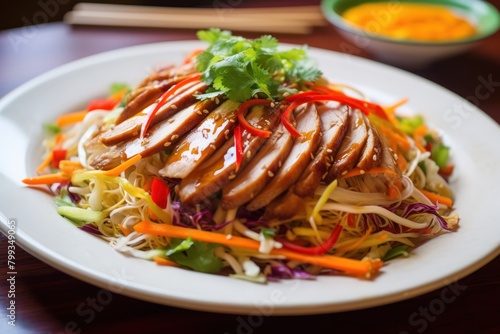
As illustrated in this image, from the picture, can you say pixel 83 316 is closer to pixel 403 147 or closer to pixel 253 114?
pixel 253 114

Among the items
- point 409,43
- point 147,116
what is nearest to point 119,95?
point 147,116

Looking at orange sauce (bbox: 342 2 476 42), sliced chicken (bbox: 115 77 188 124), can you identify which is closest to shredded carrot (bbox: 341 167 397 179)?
sliced chicken (bbox: 115 77 188 124)

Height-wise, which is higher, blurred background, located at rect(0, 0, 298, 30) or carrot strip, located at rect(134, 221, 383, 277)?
carrot strip, located at rect(134, 221, 383, 277)

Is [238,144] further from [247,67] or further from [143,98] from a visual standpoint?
[143,98]

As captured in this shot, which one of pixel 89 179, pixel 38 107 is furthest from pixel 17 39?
pixel 89 179

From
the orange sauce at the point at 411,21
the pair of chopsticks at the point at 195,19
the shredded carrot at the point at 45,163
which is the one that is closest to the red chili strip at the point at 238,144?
the shredded carrot at the point at 45,163

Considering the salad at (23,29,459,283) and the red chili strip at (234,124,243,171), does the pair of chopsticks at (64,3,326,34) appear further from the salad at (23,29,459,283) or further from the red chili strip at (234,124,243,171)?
the red chili strip at (234,124,243,171)

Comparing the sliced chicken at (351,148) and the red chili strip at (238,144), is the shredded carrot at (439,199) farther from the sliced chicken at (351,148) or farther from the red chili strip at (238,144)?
the red chili strip at (238,144)

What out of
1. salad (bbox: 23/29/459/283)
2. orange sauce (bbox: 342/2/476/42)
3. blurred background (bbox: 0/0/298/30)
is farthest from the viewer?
blurred background (bbox: 0/0/298/30)
